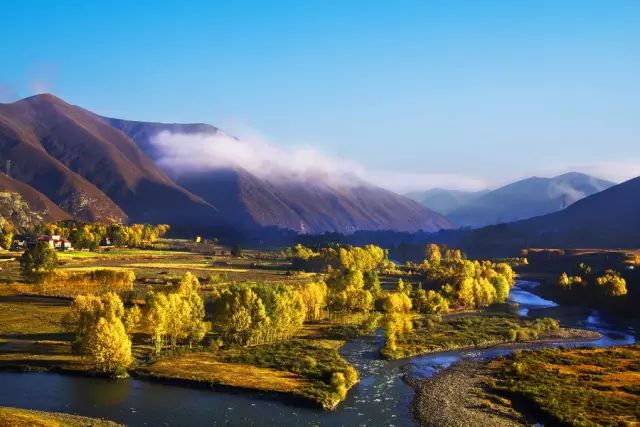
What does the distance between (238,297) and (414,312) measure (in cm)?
5939

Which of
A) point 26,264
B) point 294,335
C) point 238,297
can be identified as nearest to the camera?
point 238,297

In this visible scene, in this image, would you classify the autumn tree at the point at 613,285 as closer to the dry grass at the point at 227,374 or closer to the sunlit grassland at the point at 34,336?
the dry grass at the point at 227,374

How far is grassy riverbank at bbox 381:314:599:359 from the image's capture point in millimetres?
104800

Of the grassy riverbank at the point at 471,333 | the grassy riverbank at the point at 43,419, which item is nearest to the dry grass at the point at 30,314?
the grassy riverbank at the point at 43,419

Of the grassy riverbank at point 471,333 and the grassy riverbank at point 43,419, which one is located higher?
the grassy riverbank at point 43,419

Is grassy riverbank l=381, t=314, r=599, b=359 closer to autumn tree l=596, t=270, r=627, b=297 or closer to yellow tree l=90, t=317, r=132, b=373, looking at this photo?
yellow tree l=90, t=317, r=132, b=373

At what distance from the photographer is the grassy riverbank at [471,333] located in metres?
105

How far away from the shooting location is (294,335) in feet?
357

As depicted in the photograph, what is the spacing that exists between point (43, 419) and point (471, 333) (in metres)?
83.4

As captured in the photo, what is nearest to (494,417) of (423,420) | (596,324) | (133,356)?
(423,420)

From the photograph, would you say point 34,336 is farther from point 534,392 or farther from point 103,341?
point 534,392

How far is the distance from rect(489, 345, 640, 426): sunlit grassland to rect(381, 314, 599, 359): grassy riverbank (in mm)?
12182

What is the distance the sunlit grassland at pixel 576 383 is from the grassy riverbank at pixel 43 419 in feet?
160

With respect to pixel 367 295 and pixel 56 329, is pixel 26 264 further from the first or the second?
pixel 367 295
